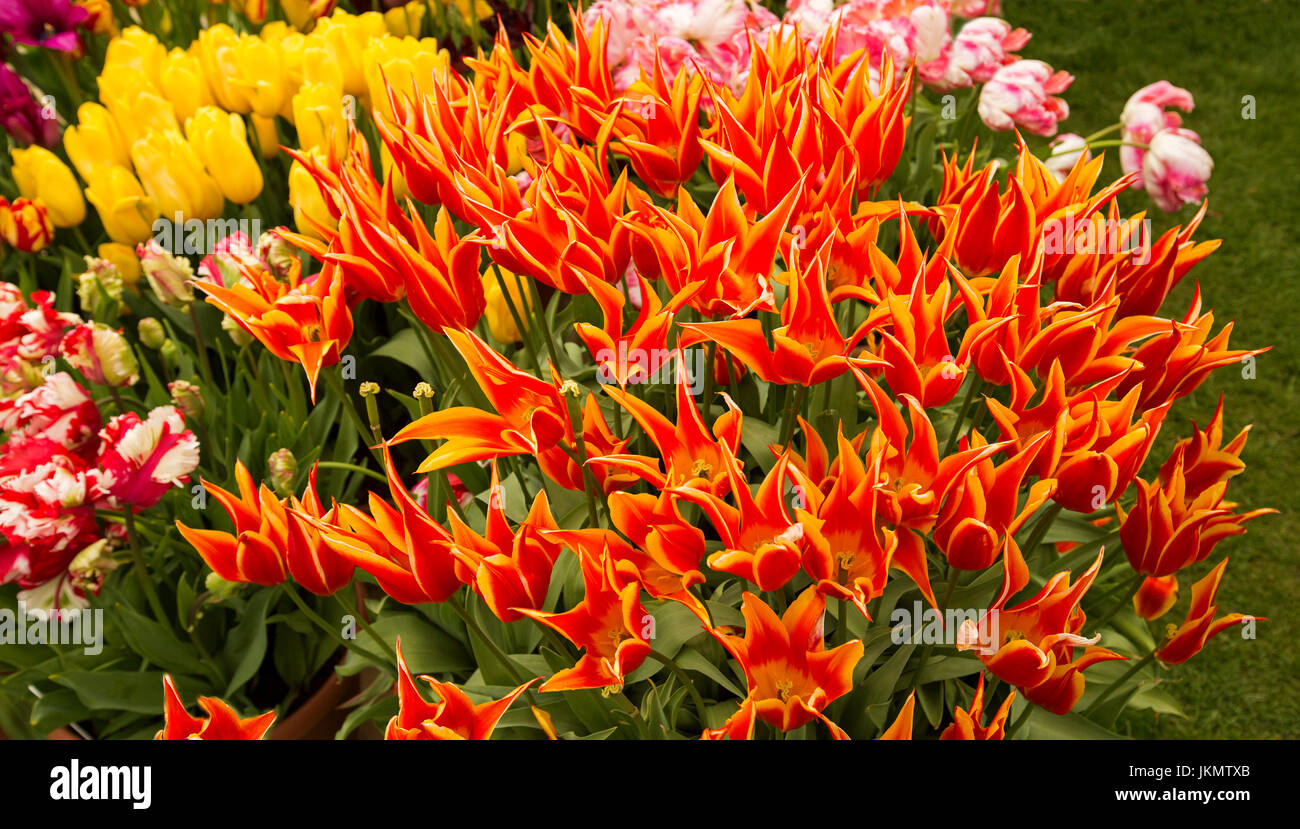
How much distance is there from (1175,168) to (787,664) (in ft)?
5.22

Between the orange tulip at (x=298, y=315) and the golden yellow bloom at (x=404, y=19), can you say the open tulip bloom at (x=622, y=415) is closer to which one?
the orange tulip at (x=298, y=315)

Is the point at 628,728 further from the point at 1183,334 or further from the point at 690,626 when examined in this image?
the point at 1183,334

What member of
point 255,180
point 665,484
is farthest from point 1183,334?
point 255,180

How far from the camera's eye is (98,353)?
1347mm

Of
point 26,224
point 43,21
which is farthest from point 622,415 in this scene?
point 43,21

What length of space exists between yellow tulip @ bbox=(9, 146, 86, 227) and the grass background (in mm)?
2203

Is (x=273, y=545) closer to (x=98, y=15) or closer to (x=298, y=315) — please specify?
(x=298, y=315)

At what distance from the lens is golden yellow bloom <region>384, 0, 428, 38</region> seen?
2240 mm

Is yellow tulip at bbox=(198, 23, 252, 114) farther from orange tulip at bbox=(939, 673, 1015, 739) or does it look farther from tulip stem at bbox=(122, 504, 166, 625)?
orange tulip at bbox=(939, 673, 1015, 739)

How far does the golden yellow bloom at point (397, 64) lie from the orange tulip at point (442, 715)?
47.9 inches

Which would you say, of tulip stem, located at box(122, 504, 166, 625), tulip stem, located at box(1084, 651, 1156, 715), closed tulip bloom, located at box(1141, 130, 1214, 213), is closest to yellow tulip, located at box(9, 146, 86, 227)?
tulip stem, located at box(122, 504, 166, 625)

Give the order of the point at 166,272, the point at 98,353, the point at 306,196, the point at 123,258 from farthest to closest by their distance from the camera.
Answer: the point at 123,258 → the point at 306,196 → the point at 166,272 → the point at 98,353
